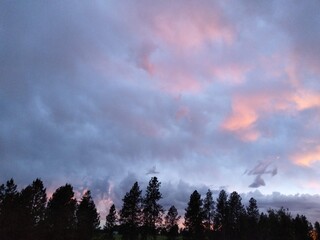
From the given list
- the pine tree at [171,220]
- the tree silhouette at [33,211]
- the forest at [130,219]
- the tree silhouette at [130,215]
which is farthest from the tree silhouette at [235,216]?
the tree silhouette at [33,211]

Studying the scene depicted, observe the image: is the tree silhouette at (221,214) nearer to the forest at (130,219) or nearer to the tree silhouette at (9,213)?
the forest at (130,219)

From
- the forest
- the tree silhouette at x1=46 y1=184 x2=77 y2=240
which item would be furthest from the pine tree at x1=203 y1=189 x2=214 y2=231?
the tree silhouette at x1=46 y1=184 x2=77 y2=240

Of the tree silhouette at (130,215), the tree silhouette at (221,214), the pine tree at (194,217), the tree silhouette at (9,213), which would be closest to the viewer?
the tree silhouette at (9,213)

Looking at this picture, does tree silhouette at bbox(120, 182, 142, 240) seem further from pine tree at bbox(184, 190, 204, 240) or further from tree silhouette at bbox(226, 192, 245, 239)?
tree silhouette at bbox(226, 192, 245, 239)

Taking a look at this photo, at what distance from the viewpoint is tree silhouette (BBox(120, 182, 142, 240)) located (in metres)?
84.5

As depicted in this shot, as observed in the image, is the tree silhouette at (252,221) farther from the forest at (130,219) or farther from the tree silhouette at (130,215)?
the tree silhouette at (130,215)

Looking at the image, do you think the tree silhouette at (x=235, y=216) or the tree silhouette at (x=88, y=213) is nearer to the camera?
the tree silhouette at (x=88, y=213)

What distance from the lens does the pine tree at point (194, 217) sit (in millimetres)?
97250

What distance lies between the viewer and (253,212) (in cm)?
13288

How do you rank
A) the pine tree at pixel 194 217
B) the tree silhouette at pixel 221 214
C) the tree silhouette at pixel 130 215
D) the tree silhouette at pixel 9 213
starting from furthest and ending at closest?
the tree silhouette at pixel 221 214, the pine tree at pixel 194 217, the tree silhouette at pixel 130 215, the tree silhouette at pixel 9 213

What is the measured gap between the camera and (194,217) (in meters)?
98.7

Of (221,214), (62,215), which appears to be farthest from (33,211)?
(221,214)

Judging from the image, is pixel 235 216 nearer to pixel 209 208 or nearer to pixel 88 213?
pixel 209 208

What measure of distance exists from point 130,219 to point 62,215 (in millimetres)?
18725
